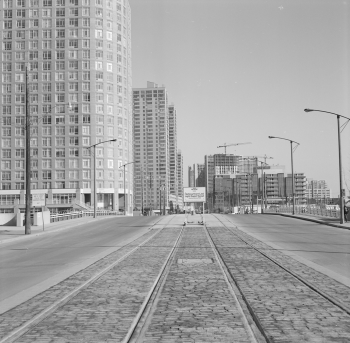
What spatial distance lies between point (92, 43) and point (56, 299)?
121 m

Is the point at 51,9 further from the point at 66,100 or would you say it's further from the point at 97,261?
the point at 97,261

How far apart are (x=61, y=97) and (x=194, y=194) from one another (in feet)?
292

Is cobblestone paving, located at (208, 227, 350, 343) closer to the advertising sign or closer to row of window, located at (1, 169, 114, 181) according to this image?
the advertising sign

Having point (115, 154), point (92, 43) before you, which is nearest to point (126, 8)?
point (92, 43)

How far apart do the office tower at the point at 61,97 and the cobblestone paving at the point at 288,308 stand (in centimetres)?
11089

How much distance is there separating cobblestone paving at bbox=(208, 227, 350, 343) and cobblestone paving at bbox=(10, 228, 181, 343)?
1988mm

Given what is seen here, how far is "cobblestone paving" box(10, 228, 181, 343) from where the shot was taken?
639 cm

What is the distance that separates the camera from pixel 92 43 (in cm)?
12369

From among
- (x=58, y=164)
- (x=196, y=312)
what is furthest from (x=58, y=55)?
(x=196, y=312)

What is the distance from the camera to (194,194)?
42031 millimetres

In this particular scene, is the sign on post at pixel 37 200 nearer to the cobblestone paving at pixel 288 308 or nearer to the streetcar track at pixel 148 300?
the streetcar track at pixel 148 300

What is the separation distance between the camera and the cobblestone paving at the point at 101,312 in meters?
6.39

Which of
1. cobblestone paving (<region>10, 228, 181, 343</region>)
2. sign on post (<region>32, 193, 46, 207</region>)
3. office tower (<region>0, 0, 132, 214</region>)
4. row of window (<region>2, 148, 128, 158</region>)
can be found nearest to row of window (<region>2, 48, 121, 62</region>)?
office tower (<region>0, 0, 132, 214</region>)

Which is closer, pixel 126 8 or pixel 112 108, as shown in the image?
pixel 112 108
